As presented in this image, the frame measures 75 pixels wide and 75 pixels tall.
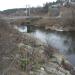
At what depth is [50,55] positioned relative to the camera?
11336 mm

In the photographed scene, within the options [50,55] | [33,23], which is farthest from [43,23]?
[50,55]

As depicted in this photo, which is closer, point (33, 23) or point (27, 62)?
point (27, 62)

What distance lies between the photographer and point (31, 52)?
9.30m

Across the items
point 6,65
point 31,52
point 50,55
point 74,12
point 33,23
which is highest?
point 6,65

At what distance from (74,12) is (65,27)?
11.9 ft

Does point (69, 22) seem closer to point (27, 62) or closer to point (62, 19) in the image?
point (62, 19)

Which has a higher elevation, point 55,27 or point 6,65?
point 6,65

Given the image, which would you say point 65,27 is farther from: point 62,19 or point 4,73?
point 4,73

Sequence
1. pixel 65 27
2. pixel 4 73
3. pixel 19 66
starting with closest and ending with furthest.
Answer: pixel 4 73, pixel 19 66, pixel 65 27

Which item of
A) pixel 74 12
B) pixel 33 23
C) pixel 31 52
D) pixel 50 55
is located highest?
pixel 31 52

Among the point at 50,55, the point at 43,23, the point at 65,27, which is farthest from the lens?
the point at 43,23

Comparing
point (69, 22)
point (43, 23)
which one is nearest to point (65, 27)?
point (69, 22)

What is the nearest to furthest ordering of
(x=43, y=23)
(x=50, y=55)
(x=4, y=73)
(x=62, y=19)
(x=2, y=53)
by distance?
(x=4, y=73) < (x=2, y=53) < (x=50, y=55) < (x=62, y=19) < (x=43, y=23)

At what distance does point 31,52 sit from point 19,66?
2132mm
